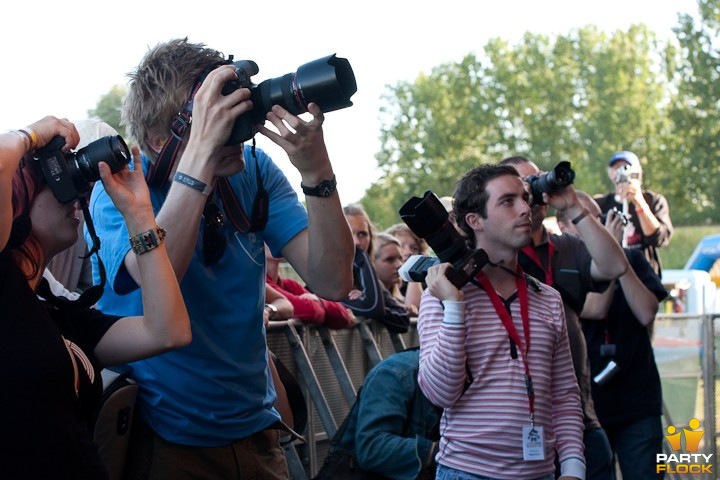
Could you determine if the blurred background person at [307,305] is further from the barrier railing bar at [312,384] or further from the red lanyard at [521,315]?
the red lanyard at [521,315]

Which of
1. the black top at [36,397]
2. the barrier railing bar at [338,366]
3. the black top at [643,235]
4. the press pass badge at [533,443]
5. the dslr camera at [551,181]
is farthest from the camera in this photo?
the black top at [643,235]

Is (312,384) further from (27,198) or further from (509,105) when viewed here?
(509,105)

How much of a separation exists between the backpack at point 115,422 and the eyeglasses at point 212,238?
1.29 feet

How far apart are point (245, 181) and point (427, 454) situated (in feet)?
5.63

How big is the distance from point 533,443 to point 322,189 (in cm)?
115

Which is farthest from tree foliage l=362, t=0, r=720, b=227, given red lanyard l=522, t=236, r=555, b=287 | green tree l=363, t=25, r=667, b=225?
red lanyard l=522, t=236, r=555, b=287

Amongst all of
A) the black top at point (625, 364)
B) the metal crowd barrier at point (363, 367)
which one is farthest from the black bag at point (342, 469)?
the black top at point (625, 364)

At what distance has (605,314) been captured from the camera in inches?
200

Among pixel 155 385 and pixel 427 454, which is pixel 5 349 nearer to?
pixel 155 385

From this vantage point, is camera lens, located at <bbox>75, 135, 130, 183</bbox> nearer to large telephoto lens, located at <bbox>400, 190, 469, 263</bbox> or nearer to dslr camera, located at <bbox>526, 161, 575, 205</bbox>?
large telephoto lens, located at <bbox>400, 190, 469, 263</bbox>

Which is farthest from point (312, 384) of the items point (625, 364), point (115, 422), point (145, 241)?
point (145, 241)

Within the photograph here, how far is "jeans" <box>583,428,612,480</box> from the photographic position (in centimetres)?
439

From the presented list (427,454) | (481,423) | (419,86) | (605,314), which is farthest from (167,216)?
(419,86)

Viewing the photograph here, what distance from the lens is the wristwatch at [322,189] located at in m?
2.73
